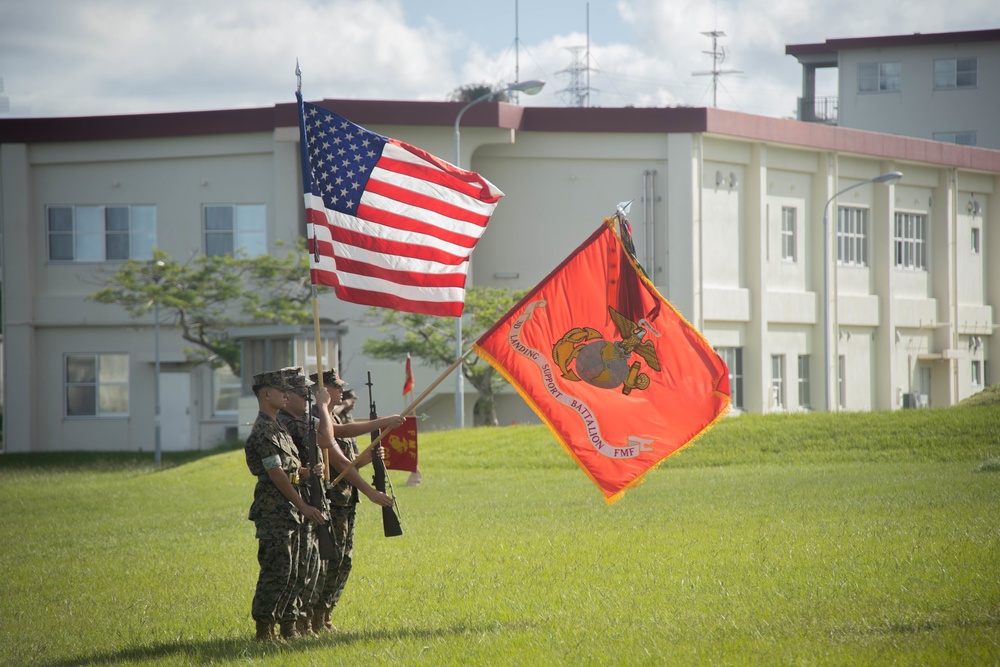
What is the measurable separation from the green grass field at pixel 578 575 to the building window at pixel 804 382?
17.7 metres

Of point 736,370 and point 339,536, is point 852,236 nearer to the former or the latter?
point 736,370

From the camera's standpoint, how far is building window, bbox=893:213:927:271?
1666 inches

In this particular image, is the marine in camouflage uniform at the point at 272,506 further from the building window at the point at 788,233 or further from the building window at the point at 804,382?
the building window at the point at 804,382

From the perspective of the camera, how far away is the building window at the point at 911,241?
4231cm

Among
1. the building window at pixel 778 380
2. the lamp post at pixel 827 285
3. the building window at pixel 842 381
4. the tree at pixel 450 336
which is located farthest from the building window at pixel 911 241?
the tree at pixel 450 336

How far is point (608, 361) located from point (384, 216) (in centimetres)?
213

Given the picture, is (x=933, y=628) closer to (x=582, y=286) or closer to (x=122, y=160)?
(x=582, y=286)

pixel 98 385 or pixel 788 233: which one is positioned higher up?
pixel 788 233

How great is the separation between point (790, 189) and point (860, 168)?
3.82m

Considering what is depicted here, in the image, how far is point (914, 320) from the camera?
1668 inches

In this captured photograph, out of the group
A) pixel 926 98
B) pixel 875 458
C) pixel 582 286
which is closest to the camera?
pixel 582 286

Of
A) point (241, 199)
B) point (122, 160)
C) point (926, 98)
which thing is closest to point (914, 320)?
point (926, 98)

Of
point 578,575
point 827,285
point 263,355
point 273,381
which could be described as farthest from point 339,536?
point 827,285

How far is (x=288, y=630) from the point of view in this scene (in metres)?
8.44
